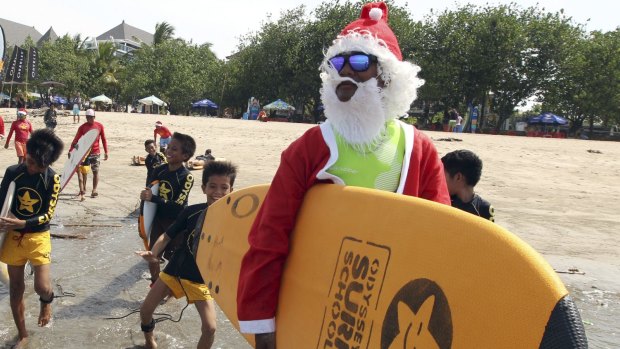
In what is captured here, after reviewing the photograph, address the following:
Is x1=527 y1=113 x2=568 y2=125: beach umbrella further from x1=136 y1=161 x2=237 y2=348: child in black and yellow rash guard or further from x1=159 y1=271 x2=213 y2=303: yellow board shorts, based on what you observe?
x1=159 y1=271 x2=213 y2=303: yellow board shorts

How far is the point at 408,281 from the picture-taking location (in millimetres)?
1708

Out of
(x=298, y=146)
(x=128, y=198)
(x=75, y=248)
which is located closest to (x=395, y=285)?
(x=298, y=146)

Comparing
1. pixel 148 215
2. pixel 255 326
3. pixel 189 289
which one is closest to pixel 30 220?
pixel 148 215

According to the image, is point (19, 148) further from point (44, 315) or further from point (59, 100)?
point (59, 100)

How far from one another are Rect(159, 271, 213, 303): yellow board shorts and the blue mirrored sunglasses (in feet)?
6.54

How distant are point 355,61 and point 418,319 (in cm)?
95

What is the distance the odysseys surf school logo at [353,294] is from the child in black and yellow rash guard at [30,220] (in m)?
2.64


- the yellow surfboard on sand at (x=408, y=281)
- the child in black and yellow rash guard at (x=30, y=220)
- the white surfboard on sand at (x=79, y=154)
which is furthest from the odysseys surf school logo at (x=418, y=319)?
the white surfboard on sand at (x=79, y=154)

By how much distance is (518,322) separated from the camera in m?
1.38

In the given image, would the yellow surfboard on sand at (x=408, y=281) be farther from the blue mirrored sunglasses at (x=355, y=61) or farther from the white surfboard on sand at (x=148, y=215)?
the white surfboard on sand at (x=148, y=215)

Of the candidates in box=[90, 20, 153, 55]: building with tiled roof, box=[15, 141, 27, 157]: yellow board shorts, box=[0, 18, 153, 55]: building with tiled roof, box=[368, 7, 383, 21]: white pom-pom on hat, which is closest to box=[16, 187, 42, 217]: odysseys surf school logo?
box=[368, 7, 383, 21]: white pom-pom on hat

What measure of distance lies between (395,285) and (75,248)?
18.8 ft

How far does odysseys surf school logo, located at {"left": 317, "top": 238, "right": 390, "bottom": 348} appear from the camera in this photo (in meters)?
1.80

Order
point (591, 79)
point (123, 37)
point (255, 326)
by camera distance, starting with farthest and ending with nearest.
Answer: point (123, 37)
point (591, 79)
point (255, 326)
